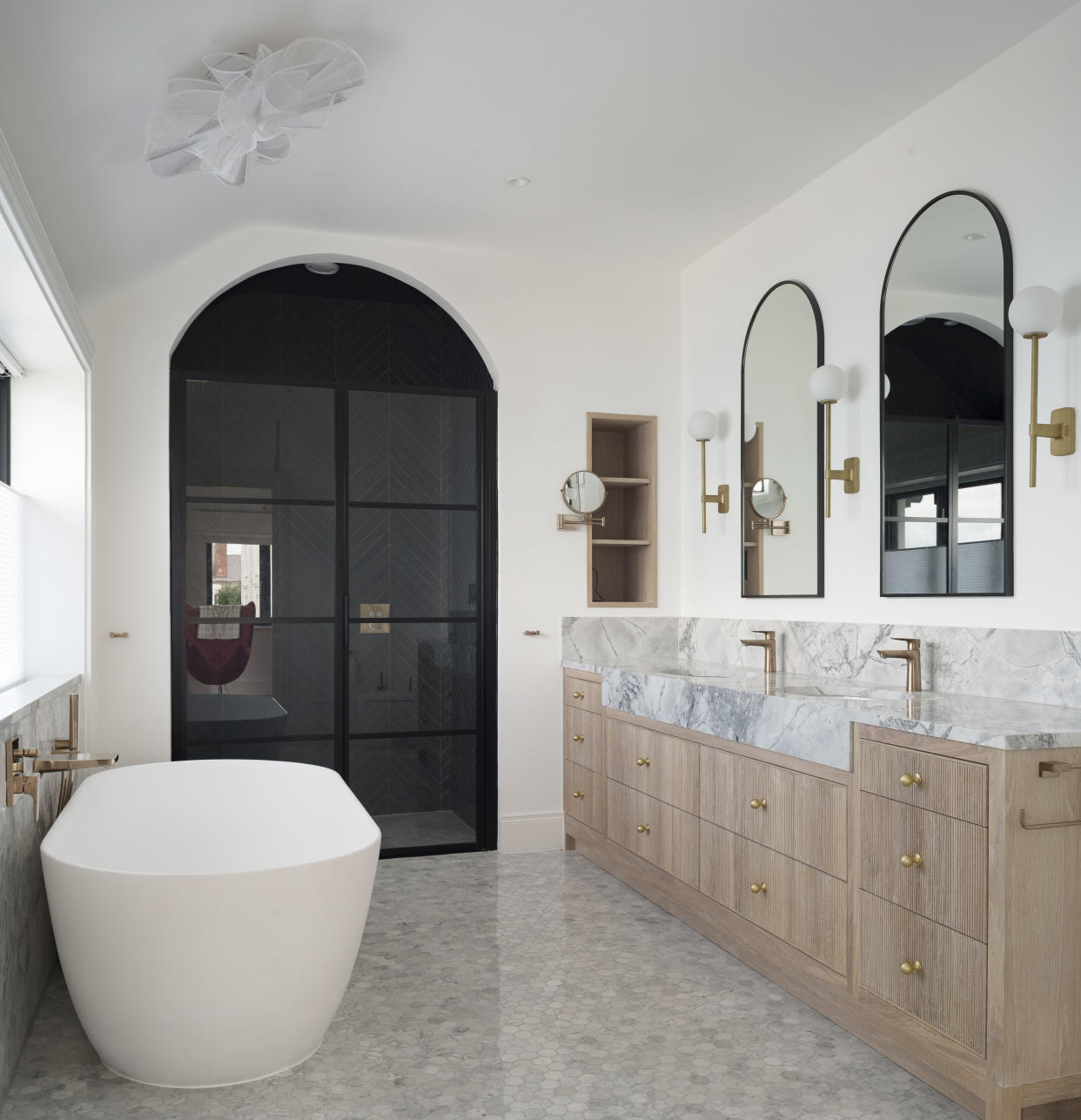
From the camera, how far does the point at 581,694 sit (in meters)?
4.38

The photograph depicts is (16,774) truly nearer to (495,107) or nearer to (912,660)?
(495,107)

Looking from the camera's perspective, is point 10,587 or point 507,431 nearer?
point 10,587

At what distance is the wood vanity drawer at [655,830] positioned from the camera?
3.42 metres

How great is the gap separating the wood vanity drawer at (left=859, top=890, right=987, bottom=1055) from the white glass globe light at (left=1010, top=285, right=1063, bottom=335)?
58.0 inches

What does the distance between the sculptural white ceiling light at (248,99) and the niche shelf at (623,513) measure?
223cm

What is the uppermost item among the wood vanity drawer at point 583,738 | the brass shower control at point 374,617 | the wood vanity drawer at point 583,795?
the brass shower control at point 374,617

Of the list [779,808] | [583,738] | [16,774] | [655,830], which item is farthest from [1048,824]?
[583,738]

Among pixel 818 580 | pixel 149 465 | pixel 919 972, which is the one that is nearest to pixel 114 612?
pixel 149 465

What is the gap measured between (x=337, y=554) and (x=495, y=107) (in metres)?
2.01

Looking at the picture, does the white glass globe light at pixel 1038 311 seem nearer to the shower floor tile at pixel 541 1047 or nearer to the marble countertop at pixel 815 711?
the marble countertop at pixel 815 711

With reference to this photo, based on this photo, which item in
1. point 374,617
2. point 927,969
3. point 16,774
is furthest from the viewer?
point 374,617

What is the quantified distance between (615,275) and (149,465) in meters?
2.22

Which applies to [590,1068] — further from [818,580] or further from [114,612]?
[114,612]

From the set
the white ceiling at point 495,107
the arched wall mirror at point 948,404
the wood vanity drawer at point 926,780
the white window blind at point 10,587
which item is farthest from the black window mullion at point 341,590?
the wood vanity drawer at point 926,780
